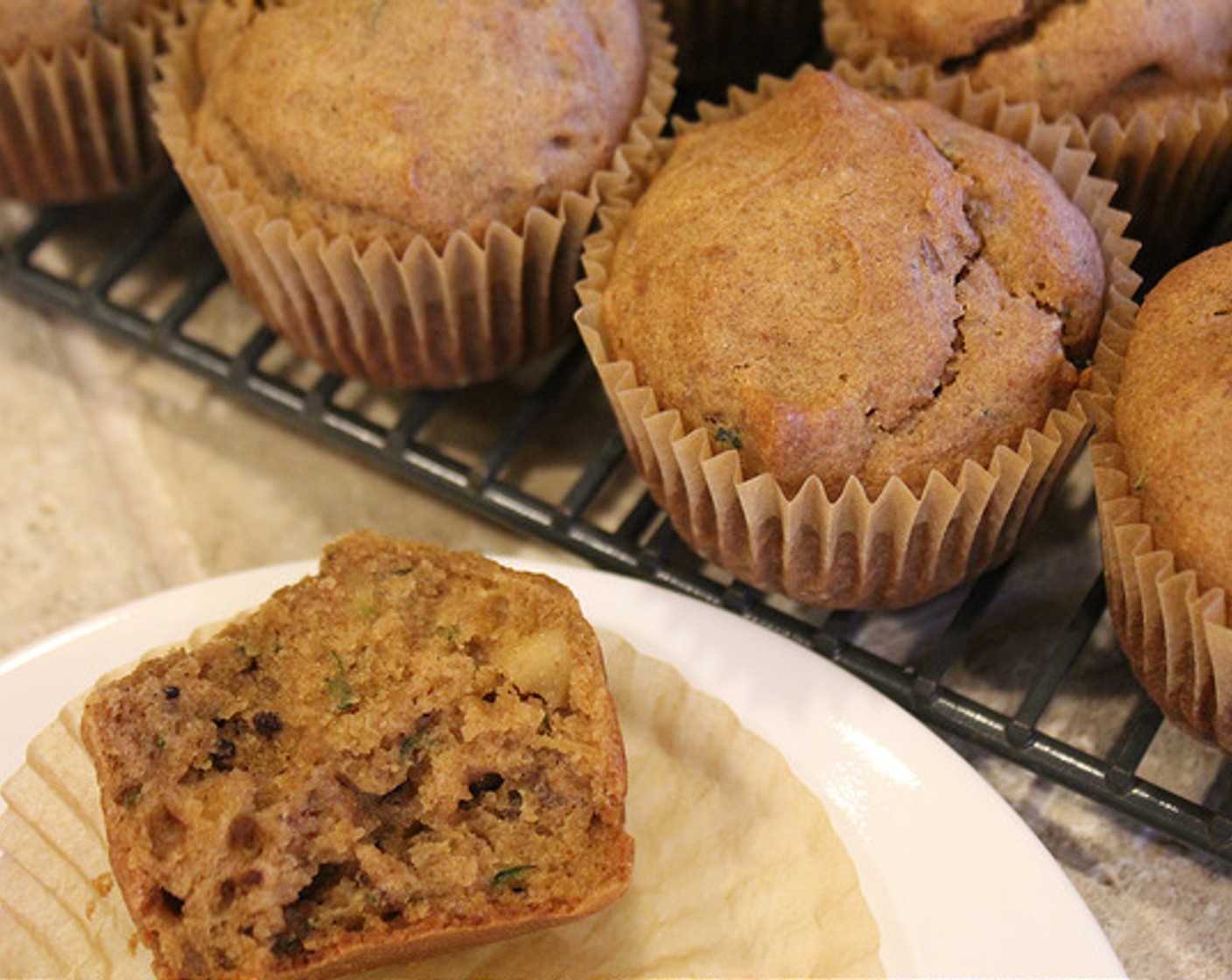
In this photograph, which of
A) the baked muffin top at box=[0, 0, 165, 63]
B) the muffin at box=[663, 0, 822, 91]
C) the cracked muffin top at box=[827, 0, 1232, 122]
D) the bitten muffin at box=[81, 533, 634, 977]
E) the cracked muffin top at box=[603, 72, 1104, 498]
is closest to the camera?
the bitten muffin at box=[81, 533, 634, 977]

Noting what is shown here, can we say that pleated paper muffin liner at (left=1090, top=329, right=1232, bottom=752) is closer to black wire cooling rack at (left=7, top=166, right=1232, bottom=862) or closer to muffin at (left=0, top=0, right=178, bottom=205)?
black wire cooling rack at (left=7, top=166, right=1232, bottom=862)

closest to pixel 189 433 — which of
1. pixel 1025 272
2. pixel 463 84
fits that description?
pixel 463 84

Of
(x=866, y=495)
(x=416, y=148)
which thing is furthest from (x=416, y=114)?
(x=866, y=495)

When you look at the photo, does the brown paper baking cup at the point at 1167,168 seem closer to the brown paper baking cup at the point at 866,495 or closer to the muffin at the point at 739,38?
the brown paper baking cup at the point at 866,495

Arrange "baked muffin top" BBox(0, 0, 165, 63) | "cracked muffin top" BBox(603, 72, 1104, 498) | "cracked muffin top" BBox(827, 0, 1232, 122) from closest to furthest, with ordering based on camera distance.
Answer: "cracked muffin top" BBox(603, 72, 1104, 498) → "cracked muffin top" BBox(827, 0, 1232, 122) → "baked muffin top" BBox(0, 0, 165, 63)

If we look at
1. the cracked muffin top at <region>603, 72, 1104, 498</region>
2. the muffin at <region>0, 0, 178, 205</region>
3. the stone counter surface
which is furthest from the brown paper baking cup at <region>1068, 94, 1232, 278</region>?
the muffin at <region>0, 0, 178, 205</region>

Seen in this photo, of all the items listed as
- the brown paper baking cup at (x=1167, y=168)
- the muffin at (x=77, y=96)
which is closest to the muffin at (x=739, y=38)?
the brown paper baking cup at (x=1167, y=168)
